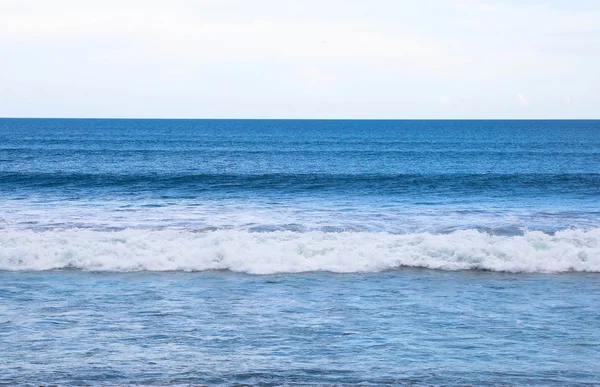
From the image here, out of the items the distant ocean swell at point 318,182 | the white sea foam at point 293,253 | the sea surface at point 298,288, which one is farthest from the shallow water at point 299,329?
the distant ocean swell at point 318,182

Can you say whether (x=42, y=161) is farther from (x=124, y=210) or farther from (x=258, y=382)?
(x=258, y=382)

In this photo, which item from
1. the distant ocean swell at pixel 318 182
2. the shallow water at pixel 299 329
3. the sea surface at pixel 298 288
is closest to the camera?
the shallow water at pixel 299 329

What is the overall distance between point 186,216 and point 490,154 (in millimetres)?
47797

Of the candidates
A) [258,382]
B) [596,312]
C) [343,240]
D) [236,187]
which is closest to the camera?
[258,382]

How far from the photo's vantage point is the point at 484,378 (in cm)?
941

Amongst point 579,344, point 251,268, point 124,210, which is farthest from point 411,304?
point 124,210

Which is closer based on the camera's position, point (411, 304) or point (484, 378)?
point (484, 378)

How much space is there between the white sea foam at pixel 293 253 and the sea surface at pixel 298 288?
0.06 m

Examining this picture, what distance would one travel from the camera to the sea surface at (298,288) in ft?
32.4

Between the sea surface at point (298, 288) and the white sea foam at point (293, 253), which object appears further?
the white sea foam at point (293, 253)

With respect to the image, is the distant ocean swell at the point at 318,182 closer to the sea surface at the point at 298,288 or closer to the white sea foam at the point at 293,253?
the sea surface at the point at 298,288

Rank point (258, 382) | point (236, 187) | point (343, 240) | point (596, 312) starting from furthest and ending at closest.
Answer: point (236, 187) < point (343, 240) < point (596, 312) < point (258, 382)

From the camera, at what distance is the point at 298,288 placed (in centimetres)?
1477

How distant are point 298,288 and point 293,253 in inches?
112
